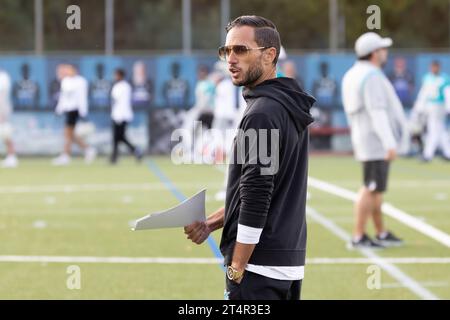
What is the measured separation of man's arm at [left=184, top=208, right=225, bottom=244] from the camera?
498 centimetres

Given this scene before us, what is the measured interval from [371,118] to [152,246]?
2.68m

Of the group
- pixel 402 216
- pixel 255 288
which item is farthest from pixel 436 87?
pixel 255 288

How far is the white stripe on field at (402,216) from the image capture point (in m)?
11.5

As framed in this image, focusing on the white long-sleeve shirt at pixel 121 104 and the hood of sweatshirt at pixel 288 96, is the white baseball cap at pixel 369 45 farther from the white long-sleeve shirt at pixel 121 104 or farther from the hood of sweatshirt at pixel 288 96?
the white long-sleeve shirt at pixel 121 104

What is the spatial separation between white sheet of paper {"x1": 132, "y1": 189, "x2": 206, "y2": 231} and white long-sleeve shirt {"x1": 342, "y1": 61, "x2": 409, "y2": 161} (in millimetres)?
5555

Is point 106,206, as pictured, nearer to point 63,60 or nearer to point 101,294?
point 101,294

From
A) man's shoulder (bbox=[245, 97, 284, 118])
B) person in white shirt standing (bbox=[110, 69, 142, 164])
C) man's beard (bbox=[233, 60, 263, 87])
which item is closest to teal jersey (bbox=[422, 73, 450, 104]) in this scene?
person in white shirt standing (bbox=[110, 69, 142, 164])

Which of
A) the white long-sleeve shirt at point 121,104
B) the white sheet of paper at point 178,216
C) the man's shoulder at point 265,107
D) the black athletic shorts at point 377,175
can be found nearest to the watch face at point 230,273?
the white sheet of paper at point 178,216

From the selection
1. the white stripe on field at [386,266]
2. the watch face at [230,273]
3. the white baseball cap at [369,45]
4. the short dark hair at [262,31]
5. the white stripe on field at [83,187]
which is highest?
the white baseball cap at [369,45]

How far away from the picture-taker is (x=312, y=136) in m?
29.3

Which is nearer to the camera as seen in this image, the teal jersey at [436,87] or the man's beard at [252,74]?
the man's beard at [252,74]

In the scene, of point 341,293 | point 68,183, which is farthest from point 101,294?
point 68,183

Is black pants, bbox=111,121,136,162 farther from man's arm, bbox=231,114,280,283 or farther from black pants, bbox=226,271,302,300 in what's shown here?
man's arm, bbox=231,114,280,283
